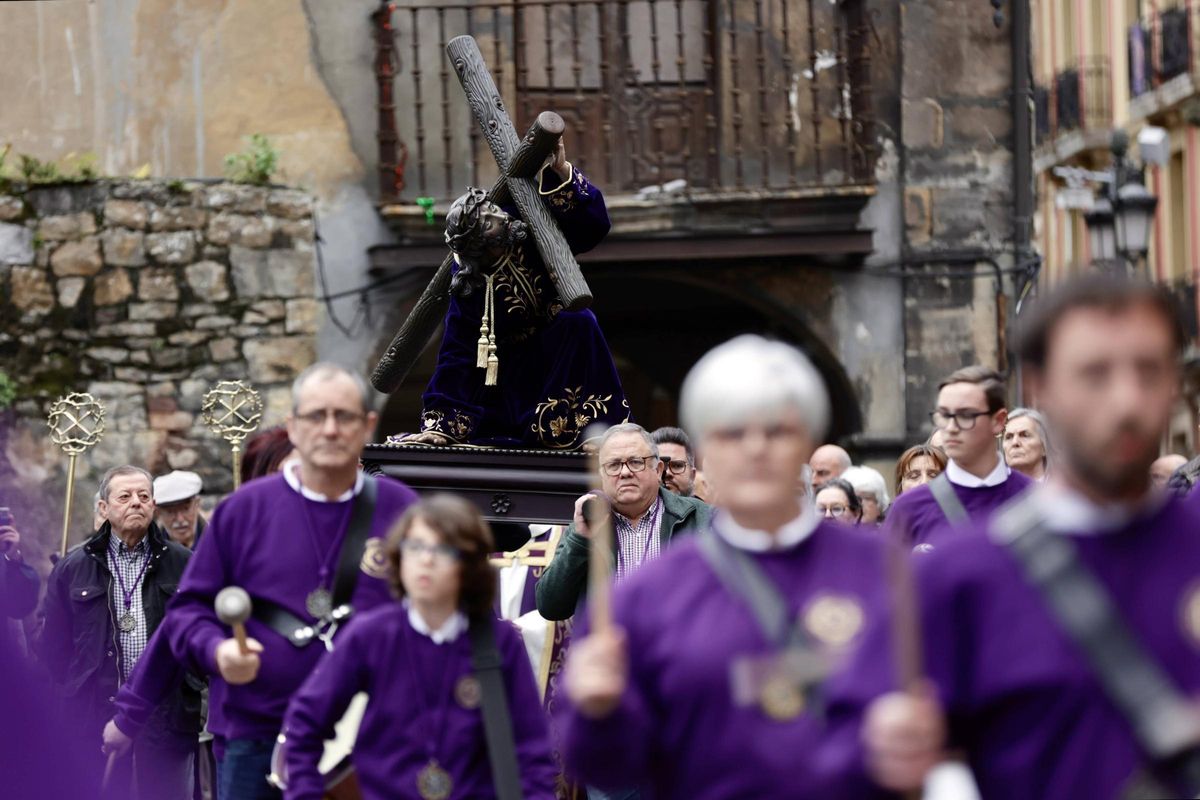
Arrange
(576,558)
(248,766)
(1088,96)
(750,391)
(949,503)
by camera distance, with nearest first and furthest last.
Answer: (750,391) → (248,766) → (949,503) → (576,558) → (1088,96)

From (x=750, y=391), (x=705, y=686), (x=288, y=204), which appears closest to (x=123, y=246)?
(x=288, y=204)

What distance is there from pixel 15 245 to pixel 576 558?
8.62 metres

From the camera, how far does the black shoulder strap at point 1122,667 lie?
335cm

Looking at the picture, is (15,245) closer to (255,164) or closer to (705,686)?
(255,164)

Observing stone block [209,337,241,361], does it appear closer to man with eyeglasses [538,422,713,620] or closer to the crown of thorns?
the crown of thorns

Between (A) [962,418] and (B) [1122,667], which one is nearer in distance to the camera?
(B) [1122,667]

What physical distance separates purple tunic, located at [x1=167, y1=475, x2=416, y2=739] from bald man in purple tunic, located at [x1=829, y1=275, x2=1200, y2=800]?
2.41 meters

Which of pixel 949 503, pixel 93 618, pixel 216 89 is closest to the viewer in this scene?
pixel 949 503

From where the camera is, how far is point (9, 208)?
50.0 ft

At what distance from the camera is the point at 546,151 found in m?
8.36

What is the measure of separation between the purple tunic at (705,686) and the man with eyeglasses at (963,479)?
9.76ft

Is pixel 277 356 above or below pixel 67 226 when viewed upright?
below

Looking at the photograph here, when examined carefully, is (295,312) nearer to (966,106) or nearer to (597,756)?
(966,106)

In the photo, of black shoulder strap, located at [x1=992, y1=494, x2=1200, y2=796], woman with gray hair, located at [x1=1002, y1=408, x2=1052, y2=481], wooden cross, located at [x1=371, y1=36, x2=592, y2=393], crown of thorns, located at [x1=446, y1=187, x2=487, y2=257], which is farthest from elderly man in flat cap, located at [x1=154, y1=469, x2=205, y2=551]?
black shoulder strap, located at [x1=992, y1=494, x2=1200, y2=796]
